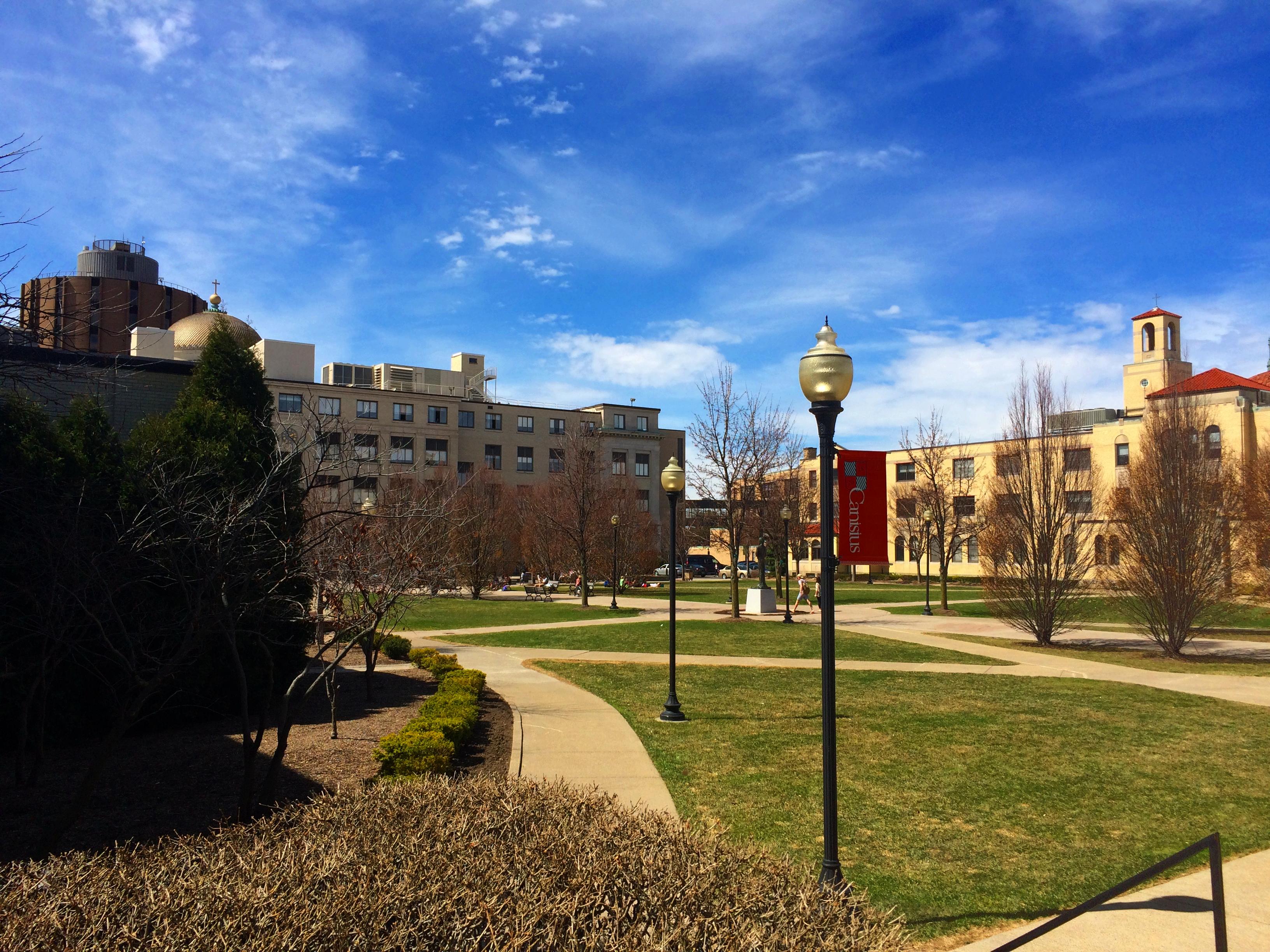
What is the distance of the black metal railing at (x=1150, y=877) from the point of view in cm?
332

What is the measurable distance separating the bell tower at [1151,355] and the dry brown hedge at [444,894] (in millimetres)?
68517

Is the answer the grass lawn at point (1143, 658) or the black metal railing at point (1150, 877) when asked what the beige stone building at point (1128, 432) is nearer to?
the grass lawn at point (1143, 658)

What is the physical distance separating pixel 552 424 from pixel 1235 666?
6079cm

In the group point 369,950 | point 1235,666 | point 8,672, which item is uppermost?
point 8,672

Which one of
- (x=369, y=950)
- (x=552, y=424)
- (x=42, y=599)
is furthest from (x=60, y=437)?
(x=552, y=424)

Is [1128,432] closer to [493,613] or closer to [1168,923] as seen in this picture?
[493,613]

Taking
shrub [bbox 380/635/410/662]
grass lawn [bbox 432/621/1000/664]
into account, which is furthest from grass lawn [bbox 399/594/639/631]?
→ shrub [bbox 380/635/410/662]

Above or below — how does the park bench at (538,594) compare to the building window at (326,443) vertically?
below

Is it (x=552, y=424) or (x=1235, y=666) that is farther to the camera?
(x=552, y=424)

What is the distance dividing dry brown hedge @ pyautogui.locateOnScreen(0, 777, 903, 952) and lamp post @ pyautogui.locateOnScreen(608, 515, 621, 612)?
29.0 m

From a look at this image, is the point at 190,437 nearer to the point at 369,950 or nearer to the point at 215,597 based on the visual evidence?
the point at 215,597

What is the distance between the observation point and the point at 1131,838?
23.4ft

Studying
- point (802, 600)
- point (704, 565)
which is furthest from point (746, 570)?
point (802, 600)

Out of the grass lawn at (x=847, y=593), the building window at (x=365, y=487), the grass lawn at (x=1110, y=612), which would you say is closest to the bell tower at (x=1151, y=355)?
the grass lawn at (x=847, y=593)
